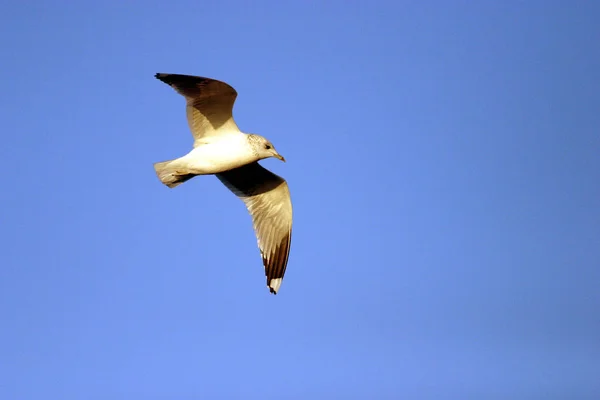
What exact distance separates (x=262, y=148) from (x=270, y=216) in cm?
139

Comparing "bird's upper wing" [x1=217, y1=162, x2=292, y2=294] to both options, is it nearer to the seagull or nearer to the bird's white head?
the seagull

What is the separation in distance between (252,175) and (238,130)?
92cm

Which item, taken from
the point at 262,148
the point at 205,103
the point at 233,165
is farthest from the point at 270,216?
the point at 205,103

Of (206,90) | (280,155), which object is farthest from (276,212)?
(206,90)

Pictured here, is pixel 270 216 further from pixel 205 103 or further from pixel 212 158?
pixel 205 103

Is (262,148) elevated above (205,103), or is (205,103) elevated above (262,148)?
(205,103)

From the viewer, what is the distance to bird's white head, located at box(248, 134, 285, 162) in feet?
35.2

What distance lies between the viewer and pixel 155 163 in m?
10.9

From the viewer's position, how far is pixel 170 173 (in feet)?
35.8

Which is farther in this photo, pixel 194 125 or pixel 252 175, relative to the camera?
pixel 252 175

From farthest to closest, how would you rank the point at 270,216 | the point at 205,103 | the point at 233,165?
the point at 270,216
the point at 233,165
the point at 205,103

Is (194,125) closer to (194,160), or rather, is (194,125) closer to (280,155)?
(194,160)

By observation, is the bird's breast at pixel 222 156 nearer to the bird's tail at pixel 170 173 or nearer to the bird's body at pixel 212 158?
the bird's body at pixel 212 158

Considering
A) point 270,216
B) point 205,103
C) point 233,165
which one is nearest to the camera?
point 205,103
